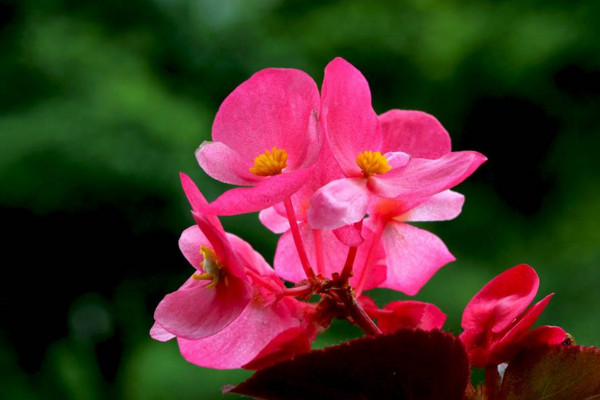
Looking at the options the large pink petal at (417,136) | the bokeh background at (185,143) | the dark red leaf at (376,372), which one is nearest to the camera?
the dark red leaf at (376,372)

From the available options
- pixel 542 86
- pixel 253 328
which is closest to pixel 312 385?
pixel 253 328

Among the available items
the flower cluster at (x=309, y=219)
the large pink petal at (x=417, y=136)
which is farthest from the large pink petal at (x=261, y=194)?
the large pink petal at (x=417, y=136)

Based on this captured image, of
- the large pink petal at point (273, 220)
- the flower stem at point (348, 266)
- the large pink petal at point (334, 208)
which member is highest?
the large pink petal at point (334, 208)

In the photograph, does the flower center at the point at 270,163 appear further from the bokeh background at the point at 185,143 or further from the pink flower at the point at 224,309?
the bokeh background at the point at 185,143

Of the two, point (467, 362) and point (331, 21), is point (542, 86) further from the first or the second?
point (467, 362)

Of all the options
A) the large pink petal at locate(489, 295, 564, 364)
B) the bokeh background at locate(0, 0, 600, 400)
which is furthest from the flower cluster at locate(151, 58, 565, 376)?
the bokeh background at locate(0, 0, 600, 400)

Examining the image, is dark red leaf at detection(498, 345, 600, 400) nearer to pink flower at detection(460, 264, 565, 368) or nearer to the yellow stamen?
pink flower at detection(460, 264, 565, 368)

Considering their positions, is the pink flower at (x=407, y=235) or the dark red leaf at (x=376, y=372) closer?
the dark red leaf at (x=376, y=372)

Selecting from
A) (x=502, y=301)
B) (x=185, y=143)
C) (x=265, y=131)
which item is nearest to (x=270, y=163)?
(x=265, y=131)

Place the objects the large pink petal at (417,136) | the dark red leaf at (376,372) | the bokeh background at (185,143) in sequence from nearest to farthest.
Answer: the dark red leaf at (376,372), the large pink petal at (417,136), the bokeh background at (185,143)

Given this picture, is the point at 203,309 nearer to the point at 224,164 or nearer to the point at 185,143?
the point at 224,164
